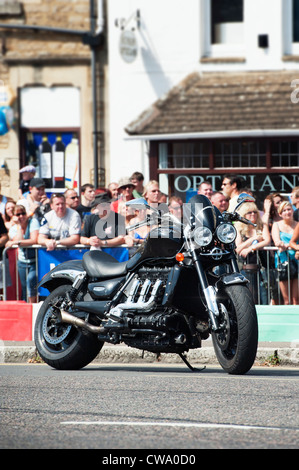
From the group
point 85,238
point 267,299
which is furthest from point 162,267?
point 85,238

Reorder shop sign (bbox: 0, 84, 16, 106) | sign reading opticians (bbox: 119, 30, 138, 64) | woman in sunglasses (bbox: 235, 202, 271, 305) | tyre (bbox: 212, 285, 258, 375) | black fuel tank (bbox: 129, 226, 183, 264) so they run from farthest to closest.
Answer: shop sign (bbox: 0, 84, 16, 106)
sign reading opticians (bbox: 119, 30, 138, 64)
woman in sunglasses (bbox: 235, 202, 271, 305)
black fuel tank (bbox: 129, 226, 183, 264)
tyre (bbox: 212, 285, 258, 375)

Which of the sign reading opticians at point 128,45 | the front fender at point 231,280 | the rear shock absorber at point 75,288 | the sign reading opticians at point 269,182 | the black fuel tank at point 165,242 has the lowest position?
the rear shock absorber at point 75,288

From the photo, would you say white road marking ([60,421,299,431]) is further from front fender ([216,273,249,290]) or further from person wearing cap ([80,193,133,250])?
person wearing cap ([80,193,133,250])

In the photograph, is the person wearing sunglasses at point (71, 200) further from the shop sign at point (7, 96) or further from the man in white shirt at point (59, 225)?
the shop sign at point (7, 96)

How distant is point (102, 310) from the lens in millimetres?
10070

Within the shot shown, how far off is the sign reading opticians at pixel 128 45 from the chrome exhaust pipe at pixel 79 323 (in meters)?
11.8

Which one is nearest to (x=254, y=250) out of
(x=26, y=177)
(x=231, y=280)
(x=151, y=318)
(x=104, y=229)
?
(x=104, y=229)

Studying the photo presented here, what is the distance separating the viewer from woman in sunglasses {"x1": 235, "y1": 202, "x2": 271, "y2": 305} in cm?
1269

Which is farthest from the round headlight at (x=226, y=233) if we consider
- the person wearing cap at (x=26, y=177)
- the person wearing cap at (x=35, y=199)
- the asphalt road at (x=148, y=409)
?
the person wearing cap at (x=26, y=177)

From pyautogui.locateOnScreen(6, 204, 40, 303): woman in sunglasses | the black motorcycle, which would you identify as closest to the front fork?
the black motorcycle

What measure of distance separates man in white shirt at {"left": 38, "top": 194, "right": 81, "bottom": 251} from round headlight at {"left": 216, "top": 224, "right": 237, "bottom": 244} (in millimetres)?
4867

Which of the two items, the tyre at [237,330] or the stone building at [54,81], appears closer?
the tyre at [237,330]

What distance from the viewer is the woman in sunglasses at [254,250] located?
12688 millimetres

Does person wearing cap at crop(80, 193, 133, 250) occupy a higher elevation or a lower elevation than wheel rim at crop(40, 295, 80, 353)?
higher
